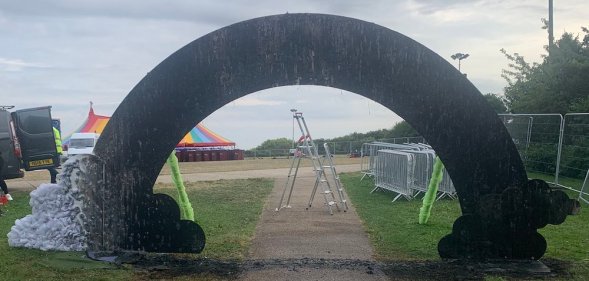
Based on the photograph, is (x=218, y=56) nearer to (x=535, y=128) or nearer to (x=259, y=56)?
(x=259, y=56)

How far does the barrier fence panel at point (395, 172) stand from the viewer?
1402 cm

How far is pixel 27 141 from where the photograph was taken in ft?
48.0

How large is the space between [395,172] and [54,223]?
9.03m

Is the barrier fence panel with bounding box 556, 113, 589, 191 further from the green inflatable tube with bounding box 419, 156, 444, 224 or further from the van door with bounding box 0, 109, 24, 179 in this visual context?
the van door with bounding box 0, 109, 24, 179

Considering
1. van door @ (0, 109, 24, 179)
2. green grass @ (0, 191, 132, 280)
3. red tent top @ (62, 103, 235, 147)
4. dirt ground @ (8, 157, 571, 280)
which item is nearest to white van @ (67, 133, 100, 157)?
red tent top @ (62, 103, 235, 147)

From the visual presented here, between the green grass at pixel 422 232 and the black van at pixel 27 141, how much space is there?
7613 millimetres

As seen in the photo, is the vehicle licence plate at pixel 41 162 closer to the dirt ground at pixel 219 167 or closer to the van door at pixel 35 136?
the van door at pixel 35 136

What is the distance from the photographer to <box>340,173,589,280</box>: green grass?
25.7 feet

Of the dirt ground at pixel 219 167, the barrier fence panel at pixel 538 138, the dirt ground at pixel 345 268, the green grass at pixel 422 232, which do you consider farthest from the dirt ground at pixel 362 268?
the dirt ground at pixel 219 167

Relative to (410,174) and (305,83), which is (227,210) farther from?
(305,83)

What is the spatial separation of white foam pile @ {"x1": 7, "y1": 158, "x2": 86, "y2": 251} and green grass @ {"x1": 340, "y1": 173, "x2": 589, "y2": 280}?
12.7ft

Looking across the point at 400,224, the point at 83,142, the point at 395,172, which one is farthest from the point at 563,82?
the point at 83,142

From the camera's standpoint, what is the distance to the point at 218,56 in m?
7.62

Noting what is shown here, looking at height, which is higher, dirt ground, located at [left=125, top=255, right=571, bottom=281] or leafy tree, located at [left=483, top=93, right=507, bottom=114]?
leafy tree, located at [left=483, top=93, right=507, bottom=114]
